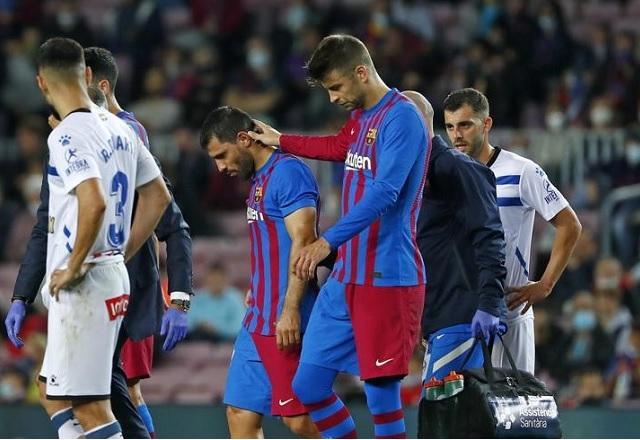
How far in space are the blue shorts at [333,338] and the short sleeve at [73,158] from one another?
131cm

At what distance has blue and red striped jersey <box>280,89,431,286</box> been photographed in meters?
6.48

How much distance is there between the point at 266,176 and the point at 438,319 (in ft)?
3.26

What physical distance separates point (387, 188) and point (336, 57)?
61cm

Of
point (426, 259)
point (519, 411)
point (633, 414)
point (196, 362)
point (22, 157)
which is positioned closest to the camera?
point (519, 411)

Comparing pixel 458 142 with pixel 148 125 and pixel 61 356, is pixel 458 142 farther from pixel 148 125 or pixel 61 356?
pixel 148 125

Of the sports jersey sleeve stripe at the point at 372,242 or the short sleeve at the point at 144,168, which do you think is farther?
the sports jersey sleeve stripe at the point at 372,242

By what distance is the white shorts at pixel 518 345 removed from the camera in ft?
24.5

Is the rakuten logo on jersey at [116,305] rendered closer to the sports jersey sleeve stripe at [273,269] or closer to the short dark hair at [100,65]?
the sports jersey sleeve stripe at [273,269]

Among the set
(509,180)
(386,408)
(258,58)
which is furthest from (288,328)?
(258,58)

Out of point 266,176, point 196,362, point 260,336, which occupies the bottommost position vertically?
point 196,362

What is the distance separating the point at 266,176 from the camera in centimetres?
693

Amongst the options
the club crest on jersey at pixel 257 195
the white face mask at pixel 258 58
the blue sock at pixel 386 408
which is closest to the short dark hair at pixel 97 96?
the club crest on jersey at pixel 257 195

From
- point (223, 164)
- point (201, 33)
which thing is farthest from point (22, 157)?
point (223, 164)

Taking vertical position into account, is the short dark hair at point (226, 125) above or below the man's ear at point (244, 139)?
above
